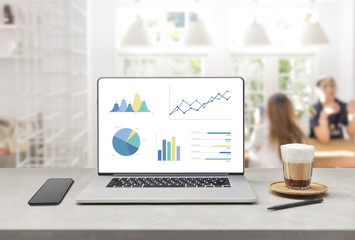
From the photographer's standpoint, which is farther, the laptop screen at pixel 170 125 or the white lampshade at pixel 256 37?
the white lampshade at pixel 256 37

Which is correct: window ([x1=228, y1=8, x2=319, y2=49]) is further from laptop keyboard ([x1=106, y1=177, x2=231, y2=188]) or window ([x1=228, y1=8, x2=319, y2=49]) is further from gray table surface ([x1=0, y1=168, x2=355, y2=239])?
gray table surface ([x1=0, y1=168, x2=355, y2=239])

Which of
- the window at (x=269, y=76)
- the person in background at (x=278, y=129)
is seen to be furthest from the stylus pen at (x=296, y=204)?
the window at (x=269, y=76)

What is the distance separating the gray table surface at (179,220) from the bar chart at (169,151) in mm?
256

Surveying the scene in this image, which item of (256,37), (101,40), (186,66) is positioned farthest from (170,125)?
(186,66)

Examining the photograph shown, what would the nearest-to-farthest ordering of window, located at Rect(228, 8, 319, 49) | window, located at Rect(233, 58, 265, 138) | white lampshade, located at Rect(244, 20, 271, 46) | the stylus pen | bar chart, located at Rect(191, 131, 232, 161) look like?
the stylus pen < bar chart, located at Rect(191, 131, 232, 161) < white lampshade, located at Rect(244, 20, 271, 46) < window, located at Rect(228, 8, 319, 49) < window, located at Rect(233, 58, 265, 138)

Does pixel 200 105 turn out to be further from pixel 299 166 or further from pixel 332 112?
pixel 332 112

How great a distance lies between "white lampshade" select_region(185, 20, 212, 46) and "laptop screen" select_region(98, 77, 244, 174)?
3486 mm

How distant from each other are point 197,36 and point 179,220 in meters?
3.97

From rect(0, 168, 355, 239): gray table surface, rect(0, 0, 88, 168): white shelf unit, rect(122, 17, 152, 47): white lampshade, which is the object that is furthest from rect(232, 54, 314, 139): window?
rect(0, 168, 355, 239): gray table surface

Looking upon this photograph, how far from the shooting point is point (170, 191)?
3.62 ft

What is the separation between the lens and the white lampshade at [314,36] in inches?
183

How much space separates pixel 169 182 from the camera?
1.21 meters

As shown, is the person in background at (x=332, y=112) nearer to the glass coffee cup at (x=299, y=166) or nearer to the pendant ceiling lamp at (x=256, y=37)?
the pendant ceiling lamp at (x=256, y=37)

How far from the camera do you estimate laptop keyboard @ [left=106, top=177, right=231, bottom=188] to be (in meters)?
1.17
